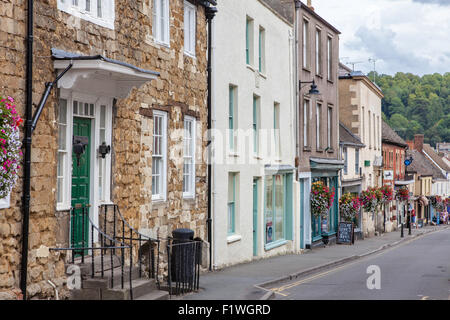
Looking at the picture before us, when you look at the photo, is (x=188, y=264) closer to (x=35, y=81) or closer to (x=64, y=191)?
(x=64, y=191)

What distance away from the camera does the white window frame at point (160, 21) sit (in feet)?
46.5

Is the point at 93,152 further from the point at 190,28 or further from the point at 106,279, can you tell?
the point at 190,28

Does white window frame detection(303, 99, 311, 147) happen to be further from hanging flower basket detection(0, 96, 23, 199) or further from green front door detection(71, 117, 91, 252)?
hanging flower basket detection(0, 96, 23, 199)

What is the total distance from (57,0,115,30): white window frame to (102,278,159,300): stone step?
4.69 m

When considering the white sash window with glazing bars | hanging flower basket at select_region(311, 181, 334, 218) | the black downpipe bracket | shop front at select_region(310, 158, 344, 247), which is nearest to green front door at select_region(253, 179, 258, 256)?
the white sash window with glazing bars

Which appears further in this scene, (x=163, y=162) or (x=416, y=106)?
(x=416, y=106)

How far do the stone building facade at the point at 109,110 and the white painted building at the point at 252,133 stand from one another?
1.18 meters

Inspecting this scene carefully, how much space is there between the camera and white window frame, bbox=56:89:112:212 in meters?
10.9

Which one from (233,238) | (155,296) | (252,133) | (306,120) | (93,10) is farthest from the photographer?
(306,120)

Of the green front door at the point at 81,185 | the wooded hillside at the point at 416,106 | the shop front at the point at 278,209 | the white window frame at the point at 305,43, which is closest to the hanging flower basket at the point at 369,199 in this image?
the white window frame at the point at 305,43

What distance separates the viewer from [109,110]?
1210 cm

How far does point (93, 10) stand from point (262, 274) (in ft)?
27.5

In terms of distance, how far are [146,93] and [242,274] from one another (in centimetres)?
572

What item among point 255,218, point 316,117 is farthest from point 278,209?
point 316,117
